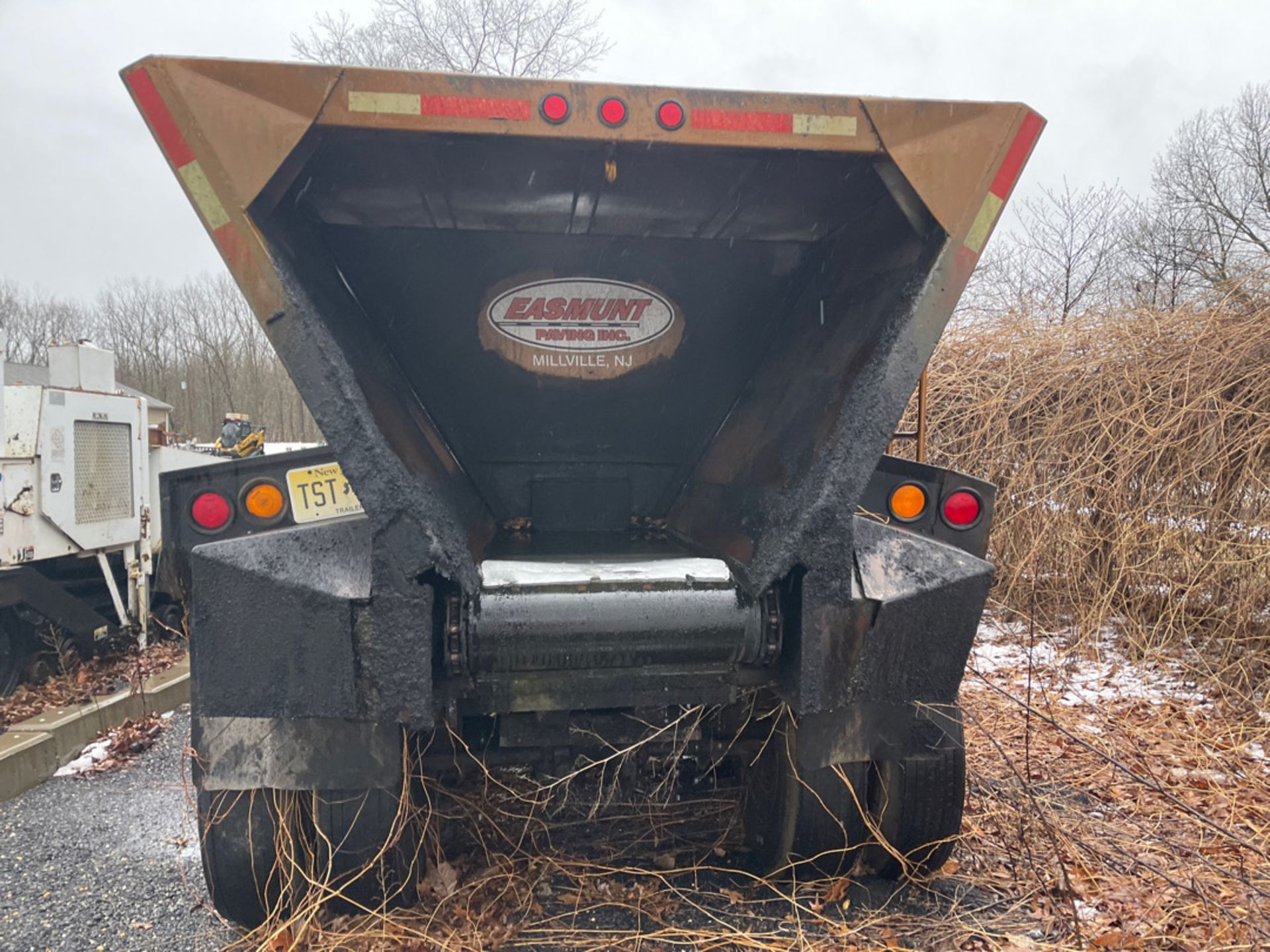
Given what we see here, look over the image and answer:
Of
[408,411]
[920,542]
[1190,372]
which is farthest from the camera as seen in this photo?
[1190,372]

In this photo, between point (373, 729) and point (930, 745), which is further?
point (930, 745)

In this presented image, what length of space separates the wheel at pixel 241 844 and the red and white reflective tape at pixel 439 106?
6.09 feet

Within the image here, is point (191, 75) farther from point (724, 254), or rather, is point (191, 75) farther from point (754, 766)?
point (754, 766)

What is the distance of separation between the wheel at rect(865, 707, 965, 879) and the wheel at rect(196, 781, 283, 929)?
1827 millimetres

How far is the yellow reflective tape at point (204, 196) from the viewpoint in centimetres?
206

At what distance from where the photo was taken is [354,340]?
267 centimetres

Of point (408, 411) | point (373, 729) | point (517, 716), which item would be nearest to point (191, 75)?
point (408, 411)

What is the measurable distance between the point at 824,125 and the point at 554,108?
2.29 feet

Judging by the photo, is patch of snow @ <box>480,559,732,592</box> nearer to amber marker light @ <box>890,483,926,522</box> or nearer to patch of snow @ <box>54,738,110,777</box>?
amber marker light @ <box>890,483,926,522</box>

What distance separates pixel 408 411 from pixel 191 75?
1192 millimetres

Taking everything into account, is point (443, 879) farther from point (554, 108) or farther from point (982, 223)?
point (982, 223)

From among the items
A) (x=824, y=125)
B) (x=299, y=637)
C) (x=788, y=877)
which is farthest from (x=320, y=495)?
(x=788, y=877)

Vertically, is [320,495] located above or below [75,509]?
above

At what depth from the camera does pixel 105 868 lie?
3.13 m
